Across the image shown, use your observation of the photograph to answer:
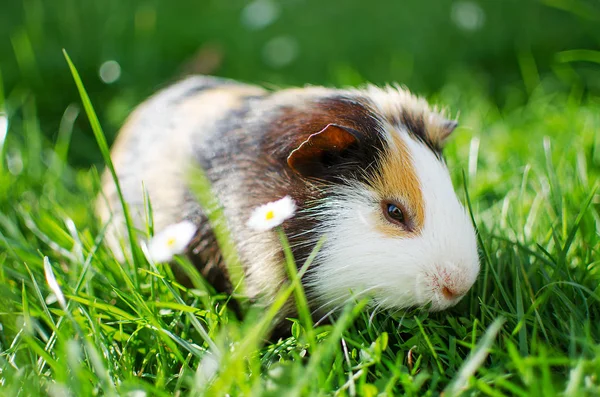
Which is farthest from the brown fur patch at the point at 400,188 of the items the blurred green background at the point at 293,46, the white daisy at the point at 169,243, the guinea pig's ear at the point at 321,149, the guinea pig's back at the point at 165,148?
the blurred green background at the point at 293,46

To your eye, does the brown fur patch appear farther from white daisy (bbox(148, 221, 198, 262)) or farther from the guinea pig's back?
Result: the guinea pig's back

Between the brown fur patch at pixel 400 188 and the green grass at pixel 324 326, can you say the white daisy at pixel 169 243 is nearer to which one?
the green grass at pixel 324 326

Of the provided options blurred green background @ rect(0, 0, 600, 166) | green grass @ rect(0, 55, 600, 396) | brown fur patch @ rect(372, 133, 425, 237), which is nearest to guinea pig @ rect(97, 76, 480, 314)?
brown fur patch @ rect(372, 133, 425, 237)

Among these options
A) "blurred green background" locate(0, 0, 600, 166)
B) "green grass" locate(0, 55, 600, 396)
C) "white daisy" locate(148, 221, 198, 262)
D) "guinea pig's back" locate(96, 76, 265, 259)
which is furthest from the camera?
"blurred green background" locate(0, 0, 600, 166)

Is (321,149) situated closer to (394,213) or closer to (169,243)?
(394,213)

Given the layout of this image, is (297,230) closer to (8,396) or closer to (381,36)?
(8,396)

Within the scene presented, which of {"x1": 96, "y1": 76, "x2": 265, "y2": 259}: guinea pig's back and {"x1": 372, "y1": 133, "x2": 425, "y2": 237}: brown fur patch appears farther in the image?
{"x1": 96, "y1": 76, "x2": 265, "y2": 259}: guinea pig's back

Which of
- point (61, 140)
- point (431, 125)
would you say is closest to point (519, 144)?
point (431, 125)
